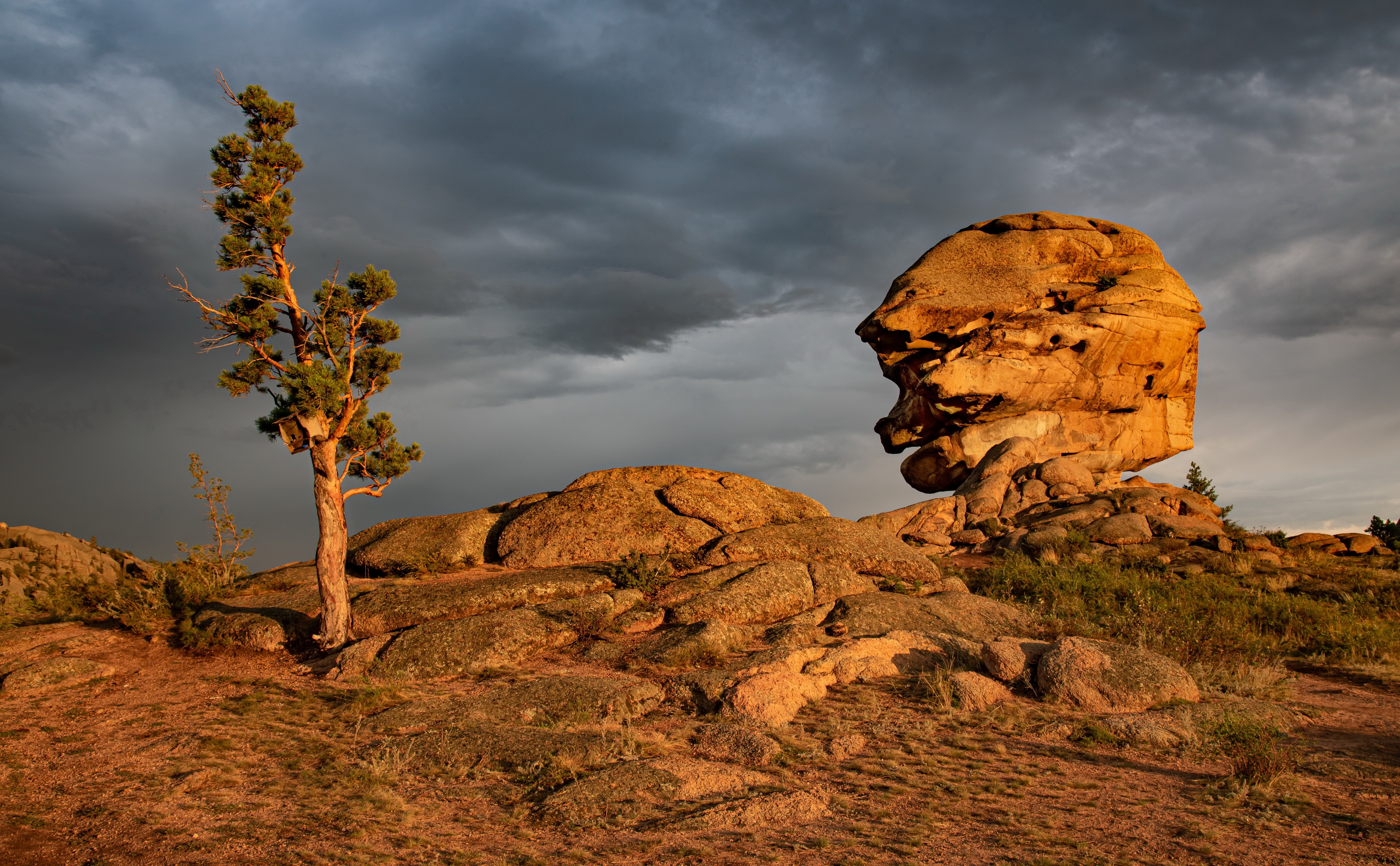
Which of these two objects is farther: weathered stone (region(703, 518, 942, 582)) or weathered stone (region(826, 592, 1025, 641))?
weathered stone (region(703, 518, 942, 582))

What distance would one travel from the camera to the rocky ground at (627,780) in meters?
6.36

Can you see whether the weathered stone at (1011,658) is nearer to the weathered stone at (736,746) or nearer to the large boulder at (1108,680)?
the large boulder at (1108,680)

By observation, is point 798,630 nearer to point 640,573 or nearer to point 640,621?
point 640,621

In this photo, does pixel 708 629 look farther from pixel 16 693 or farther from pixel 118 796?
pixel 16 693

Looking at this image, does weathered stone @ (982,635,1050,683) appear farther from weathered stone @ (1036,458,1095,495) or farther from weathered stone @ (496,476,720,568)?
weathered stone @ (1036,458,1095,495)

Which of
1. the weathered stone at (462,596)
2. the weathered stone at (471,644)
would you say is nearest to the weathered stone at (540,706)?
the weathered stone at (471,644)

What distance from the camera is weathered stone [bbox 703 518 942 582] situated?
1570 cm

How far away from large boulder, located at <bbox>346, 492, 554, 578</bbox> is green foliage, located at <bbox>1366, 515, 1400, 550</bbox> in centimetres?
2887

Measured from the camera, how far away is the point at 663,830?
260 inches

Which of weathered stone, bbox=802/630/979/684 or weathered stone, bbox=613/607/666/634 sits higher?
weathered stone, bbox=613/607/666/634

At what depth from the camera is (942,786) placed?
25.3 feet

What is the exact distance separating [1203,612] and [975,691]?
9737mm

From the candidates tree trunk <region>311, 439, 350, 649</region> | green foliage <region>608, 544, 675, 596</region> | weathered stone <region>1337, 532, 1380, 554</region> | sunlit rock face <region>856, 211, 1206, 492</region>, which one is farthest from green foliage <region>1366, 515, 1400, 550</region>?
tree trunk <region>311, 439, 350, 649</region>

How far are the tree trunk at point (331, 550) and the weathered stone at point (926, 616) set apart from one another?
8.42 meters
